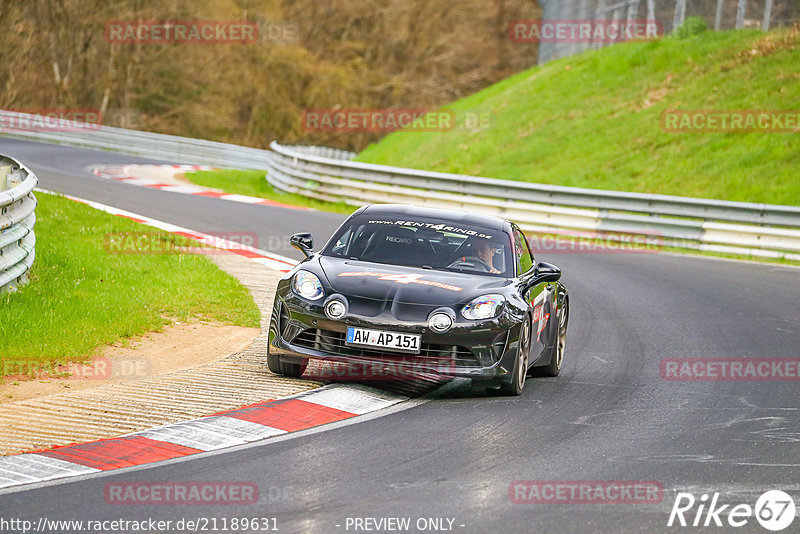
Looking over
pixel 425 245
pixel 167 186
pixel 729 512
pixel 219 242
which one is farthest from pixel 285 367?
pixel 167 186

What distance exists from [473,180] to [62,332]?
15.3 meters

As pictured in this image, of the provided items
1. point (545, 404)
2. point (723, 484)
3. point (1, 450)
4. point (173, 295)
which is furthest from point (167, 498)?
point (173, 295)

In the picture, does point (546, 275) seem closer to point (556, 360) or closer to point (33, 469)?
point (556, 360)

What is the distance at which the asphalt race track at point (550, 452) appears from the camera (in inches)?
209

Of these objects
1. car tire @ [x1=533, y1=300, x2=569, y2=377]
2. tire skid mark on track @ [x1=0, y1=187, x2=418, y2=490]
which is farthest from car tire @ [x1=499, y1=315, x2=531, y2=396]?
car tire @ [x1=533, y1=300, x2=569, y2=377]

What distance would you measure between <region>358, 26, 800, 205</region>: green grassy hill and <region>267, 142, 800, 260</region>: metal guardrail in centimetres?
313

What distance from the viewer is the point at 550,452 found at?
6.68m

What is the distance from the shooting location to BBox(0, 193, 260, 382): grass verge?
8781 mm

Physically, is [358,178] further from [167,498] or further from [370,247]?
[167,498]

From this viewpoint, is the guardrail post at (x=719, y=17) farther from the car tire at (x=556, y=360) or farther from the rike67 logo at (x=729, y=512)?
the rike67 logo at (x=729, y=512)

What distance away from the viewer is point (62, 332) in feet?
29.9

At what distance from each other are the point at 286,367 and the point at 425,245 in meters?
1.58

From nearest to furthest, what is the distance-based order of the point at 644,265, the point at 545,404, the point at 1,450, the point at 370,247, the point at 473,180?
1. the point at 1,450
2. the point at 545,404
3. the point at 370,247
4. the point at 644,265
5. the point at 473,180

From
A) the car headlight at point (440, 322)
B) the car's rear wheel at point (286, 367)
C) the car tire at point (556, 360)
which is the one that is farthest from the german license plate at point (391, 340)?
the car tire at point (556, 360)
